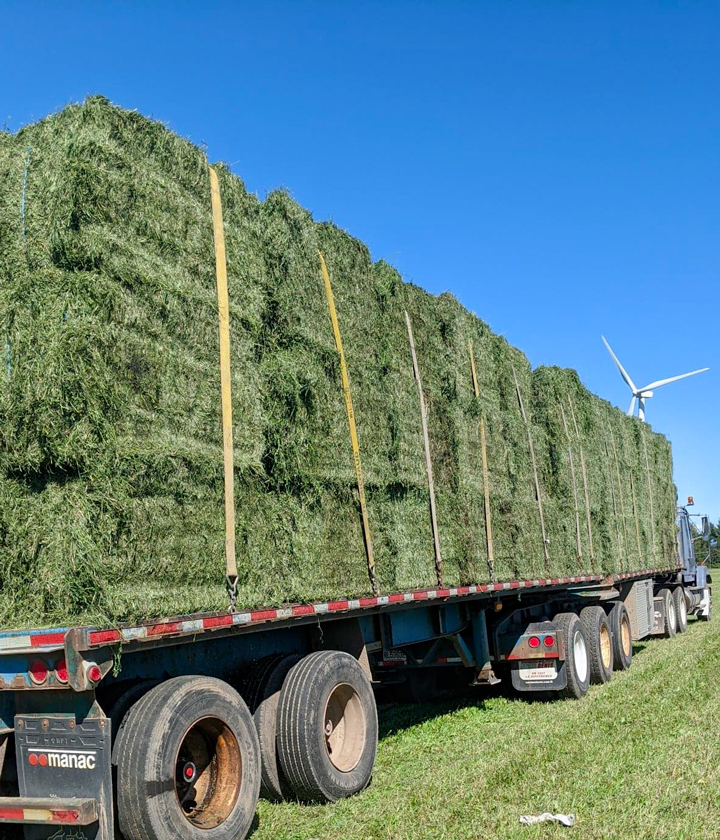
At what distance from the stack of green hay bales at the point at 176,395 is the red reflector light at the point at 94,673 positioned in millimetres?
251

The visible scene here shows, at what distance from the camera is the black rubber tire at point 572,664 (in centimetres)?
1129

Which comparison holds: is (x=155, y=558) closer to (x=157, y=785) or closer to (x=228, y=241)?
(x=157, y=785)

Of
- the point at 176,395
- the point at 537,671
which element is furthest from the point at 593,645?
the point at 176,395

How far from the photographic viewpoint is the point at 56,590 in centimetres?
481

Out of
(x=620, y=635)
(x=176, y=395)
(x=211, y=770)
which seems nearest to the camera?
(x=176, y=395)

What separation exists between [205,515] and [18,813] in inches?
75.4

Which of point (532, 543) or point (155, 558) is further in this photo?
point (532, 543)

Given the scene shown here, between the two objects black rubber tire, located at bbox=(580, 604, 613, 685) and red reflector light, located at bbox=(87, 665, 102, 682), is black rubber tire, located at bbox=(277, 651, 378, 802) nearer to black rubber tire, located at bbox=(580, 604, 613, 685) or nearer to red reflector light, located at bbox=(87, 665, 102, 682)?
red reflector light, located at bbox=(87, 665, 102, 682)

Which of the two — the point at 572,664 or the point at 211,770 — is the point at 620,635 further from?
the point at 211,770

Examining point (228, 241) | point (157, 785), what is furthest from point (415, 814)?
point (228, 241)

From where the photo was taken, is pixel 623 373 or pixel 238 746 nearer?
pixel 238 746

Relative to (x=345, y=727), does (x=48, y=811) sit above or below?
above

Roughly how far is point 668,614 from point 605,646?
7.11 m

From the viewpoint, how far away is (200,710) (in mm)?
5395
